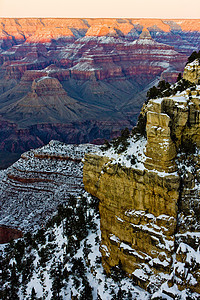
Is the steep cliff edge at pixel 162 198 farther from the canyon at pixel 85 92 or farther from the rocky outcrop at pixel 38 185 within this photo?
the canyon at pixel 85 92

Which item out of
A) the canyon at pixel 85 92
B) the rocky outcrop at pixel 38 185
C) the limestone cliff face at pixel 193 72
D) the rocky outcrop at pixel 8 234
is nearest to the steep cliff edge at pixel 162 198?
the limestone cliff face at pixel 193 72

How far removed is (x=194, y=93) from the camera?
20.6 meters

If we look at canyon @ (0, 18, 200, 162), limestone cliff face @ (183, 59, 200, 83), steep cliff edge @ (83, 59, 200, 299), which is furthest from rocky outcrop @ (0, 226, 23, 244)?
canyon @ (0, 18, 200, 162)

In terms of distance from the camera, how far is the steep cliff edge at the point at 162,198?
19.2 m

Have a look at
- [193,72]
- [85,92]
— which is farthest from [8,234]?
[85,92]

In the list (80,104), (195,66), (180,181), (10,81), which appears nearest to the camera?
(180,181)

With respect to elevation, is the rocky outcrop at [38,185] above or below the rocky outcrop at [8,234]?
above

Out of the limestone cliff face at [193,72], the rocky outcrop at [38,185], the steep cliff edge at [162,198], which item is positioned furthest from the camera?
the rocky outcrop at [38,185]

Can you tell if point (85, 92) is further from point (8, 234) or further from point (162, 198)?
point (162, 198)

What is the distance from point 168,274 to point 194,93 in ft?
35.7

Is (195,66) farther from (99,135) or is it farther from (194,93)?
(99,135)

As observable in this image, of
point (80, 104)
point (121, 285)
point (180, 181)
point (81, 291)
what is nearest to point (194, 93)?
point (180, 181)

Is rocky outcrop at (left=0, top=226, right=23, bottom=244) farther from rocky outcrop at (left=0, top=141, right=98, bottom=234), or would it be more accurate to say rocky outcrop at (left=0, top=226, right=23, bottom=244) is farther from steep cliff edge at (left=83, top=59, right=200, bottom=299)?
steep cliff edge at (left=83, top=59, right=200, bottom=299)

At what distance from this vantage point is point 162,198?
19.7m
